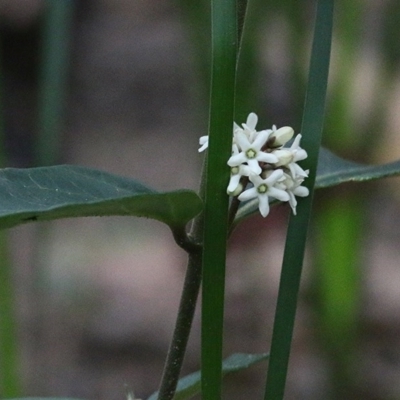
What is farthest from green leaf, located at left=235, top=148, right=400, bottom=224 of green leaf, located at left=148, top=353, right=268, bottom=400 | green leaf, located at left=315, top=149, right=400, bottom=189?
green leaf, located at left=148, top=353, right=268, bottom=400

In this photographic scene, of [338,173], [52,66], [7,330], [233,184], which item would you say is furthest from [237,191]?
[52,66]

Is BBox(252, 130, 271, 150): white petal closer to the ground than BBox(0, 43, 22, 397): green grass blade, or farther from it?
farther from it

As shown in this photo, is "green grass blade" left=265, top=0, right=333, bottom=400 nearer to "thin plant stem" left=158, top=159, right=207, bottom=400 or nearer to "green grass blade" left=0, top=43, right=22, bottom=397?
"thin plant stem" left=158, top=159, right=207, bottom=400

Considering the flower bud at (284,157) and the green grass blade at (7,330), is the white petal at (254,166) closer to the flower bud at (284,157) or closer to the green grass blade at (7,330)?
the flower bud at (284,157)

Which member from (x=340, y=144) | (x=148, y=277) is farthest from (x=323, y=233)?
(x=148, y=277)

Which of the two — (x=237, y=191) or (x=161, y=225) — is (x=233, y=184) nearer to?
(x=237, y=191)

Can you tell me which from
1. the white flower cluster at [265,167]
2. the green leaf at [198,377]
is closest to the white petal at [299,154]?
the white flower cluster at [265,167]

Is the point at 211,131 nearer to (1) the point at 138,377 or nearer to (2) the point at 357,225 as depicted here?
(2) the point at 357,225

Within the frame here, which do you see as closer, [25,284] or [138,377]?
[138,377]
